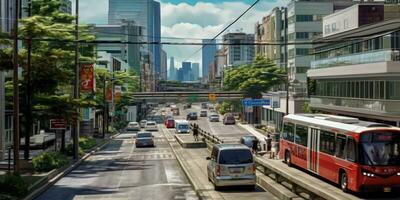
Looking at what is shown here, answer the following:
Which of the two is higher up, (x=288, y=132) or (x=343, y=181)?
(x=288, y=132)

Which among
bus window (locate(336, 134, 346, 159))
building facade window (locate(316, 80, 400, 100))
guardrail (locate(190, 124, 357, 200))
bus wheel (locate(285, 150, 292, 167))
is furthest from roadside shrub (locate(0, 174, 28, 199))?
building facade window (locate(316, 80, 400, 100))

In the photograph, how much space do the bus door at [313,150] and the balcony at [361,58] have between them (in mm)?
21281

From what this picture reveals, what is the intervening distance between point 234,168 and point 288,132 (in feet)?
26.2

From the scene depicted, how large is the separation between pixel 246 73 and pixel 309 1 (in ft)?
68.8

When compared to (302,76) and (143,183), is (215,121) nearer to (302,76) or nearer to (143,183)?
(302,76)

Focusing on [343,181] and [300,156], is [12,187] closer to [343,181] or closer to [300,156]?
[343,181]

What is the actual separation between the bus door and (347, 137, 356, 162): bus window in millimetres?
3938

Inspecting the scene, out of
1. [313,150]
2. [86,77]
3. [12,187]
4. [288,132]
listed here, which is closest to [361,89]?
[86,77]

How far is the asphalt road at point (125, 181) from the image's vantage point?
27.8 metres

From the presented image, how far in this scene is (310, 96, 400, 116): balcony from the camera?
49.0 m

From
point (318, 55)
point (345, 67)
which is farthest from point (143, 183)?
point (318, 55)

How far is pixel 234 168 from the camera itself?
1058 inches

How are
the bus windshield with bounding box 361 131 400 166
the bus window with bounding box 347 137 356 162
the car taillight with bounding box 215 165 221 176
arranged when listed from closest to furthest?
the bus windshield with bounding box 361 131 400 166 → the bus window with bounding box 347 137 356 162 → the car taillight with bounding box 215 165 221 176

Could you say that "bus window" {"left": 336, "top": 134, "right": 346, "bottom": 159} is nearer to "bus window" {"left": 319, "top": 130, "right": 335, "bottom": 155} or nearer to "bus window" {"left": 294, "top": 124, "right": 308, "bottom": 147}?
"bus window" {"left": 319, "top": 130, "right": 335, "bottom": 155}
